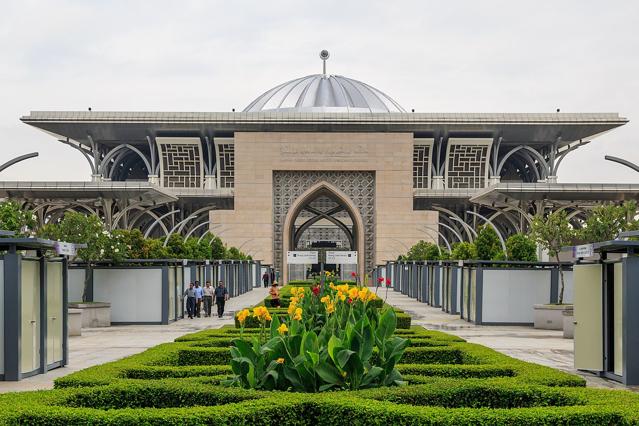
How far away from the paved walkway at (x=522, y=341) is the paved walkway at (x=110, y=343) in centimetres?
660

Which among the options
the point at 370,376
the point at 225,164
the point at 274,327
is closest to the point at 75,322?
the point at 274,327

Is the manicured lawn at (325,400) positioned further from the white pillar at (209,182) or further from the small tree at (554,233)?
the white pillar at (209,182)

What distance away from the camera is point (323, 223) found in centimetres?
9756

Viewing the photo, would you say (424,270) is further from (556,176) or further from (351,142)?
(556,176)

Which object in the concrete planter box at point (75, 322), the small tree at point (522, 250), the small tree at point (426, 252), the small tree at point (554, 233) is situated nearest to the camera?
the concrete planter box at point (75, 322)

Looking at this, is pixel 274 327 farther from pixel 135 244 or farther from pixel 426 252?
pixel 426 252

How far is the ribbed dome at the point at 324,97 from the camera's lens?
86.7m

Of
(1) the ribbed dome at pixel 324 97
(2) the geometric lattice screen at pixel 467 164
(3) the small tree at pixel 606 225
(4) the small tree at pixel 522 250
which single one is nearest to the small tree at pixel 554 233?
(4) the small tree at pixel 522 250

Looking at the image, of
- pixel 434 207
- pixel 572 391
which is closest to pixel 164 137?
pixel 434 207

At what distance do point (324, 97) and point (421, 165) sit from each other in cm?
1883

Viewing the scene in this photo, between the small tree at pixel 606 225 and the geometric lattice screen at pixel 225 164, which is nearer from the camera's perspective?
the small tree at pixel 606 225

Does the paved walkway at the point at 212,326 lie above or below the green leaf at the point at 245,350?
below

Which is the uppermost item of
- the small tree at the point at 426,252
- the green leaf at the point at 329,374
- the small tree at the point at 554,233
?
the small tree at the point at 554,233

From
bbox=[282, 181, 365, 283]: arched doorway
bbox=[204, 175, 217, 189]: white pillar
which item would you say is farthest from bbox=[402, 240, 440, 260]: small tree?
bbox=[204, 175, 217, 189]: white pillar
